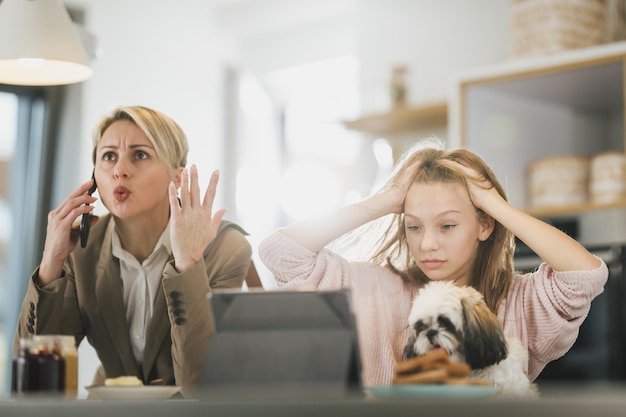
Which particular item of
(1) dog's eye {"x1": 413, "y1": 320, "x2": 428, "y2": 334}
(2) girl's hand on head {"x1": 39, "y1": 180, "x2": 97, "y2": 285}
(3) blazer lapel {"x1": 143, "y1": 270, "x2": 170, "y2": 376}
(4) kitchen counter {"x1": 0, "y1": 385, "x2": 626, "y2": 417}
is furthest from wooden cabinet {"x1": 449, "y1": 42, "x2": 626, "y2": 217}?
(4) kitchen counter {"x1": 0, "y1": 385, "x2": 626, "y2": 417}

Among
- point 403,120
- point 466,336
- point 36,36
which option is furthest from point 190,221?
point 403,120

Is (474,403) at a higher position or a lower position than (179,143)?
lower

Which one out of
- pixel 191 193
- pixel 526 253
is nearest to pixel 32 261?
pixel 526 253

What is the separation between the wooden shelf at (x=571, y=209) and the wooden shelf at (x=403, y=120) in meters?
0.82

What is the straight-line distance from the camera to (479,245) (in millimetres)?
2002

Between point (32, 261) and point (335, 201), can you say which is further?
point (335, 201)

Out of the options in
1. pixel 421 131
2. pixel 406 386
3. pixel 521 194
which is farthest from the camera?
pixel 421 131

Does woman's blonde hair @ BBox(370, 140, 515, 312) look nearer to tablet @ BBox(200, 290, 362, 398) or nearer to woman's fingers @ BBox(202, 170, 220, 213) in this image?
woman's fingers @ BBox(202, 170, 220, 213)

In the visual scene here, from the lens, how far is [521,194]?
363 centimetres

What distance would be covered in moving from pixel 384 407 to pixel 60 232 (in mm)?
1343

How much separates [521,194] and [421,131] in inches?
37.3

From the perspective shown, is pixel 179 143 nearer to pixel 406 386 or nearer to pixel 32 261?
pixel 406 386

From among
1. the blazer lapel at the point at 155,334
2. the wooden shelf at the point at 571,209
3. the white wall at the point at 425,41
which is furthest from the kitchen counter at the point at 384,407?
the white wall at the point at 425,41

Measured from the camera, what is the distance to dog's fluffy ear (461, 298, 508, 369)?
1.52 m
